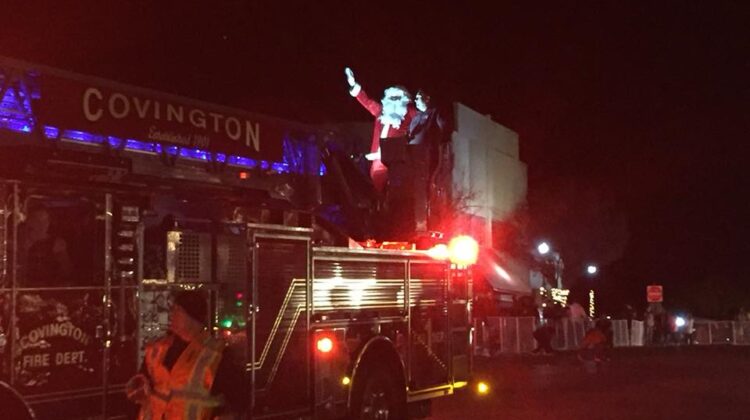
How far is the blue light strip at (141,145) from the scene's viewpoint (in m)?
6.06

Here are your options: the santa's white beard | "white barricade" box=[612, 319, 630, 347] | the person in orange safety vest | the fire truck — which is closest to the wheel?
the fire truck

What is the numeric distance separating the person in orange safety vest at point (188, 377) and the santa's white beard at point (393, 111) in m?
11.3

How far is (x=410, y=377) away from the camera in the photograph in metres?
9.58

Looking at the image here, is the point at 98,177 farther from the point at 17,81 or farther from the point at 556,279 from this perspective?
the point at 556,279

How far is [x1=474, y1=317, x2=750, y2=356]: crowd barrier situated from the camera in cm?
2581

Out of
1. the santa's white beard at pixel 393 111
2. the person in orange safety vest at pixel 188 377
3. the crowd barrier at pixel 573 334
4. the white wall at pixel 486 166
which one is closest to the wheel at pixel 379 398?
the person in orange safety vest at pixel 188 377

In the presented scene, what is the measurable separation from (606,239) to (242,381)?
4392 cm

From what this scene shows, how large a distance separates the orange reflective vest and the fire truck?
5.18ft

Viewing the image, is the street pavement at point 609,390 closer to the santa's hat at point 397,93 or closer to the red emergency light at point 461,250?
the red emergency light at point 461,250

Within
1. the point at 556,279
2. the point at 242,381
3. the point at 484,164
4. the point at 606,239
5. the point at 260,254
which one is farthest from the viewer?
the point at 606,239

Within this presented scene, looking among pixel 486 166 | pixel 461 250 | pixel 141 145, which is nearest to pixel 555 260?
pixel 486 166

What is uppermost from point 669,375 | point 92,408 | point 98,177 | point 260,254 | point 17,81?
point 17,81

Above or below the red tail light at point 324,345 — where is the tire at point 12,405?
below

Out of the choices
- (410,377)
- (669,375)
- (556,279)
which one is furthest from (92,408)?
(556,279)
